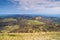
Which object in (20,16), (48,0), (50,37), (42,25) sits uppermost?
(48,0)

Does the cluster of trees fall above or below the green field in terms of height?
above

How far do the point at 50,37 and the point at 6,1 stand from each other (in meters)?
1.51

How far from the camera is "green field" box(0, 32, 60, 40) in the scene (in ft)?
13.5

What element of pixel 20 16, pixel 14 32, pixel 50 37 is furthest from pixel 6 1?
pixel 50 37

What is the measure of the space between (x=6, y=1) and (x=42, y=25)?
116 centimetres

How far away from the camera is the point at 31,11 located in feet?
13.9

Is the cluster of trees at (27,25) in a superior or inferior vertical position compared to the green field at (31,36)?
superior

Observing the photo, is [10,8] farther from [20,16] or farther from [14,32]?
[14,32]

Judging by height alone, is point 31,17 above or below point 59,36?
above

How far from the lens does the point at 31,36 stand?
4.14 meters

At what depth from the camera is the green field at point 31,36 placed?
4.12 m

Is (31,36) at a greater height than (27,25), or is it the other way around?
(27,25)

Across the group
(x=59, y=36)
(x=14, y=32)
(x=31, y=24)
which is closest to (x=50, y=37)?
(x=59, y=36)

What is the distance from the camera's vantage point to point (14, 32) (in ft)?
13.7
